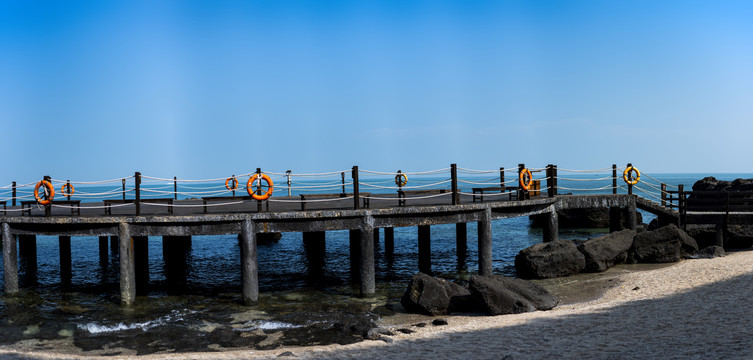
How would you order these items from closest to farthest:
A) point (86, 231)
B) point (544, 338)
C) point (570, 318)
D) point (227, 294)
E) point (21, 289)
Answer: point (544, 338)
point (570, 318)
point (86, 231)
point (227, 294)
point (21, 289)

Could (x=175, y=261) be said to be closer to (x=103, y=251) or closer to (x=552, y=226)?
(x=103, y=251)

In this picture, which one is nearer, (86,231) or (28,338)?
(28,338)

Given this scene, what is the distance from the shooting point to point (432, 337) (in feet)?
39.0

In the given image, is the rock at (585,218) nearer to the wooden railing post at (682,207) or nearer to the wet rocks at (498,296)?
the wooden railing post at (682,207)

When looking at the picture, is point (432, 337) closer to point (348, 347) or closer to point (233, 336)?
point (348, 347)

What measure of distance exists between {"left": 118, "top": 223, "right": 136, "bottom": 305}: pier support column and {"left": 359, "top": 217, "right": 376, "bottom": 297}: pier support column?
6.65 metres

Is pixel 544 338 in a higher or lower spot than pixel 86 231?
lower

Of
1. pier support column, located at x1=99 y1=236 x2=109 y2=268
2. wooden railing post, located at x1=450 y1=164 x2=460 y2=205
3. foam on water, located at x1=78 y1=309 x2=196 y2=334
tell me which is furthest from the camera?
pier support column, located at x1=99 y1=236 x2=109 y2=268

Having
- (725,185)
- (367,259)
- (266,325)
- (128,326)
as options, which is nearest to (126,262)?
(128,326)

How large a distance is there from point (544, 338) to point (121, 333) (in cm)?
992

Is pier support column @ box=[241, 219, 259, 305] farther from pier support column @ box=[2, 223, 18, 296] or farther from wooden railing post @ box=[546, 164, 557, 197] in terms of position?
wooden railing post @ box=[546, 164, 557, 197]

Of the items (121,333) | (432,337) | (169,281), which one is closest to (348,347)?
(432,337)

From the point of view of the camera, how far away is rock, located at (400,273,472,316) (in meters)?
14.4

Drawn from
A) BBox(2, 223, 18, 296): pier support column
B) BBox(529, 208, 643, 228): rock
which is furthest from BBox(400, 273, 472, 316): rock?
BBox(529, 208, 643, 228): rock
